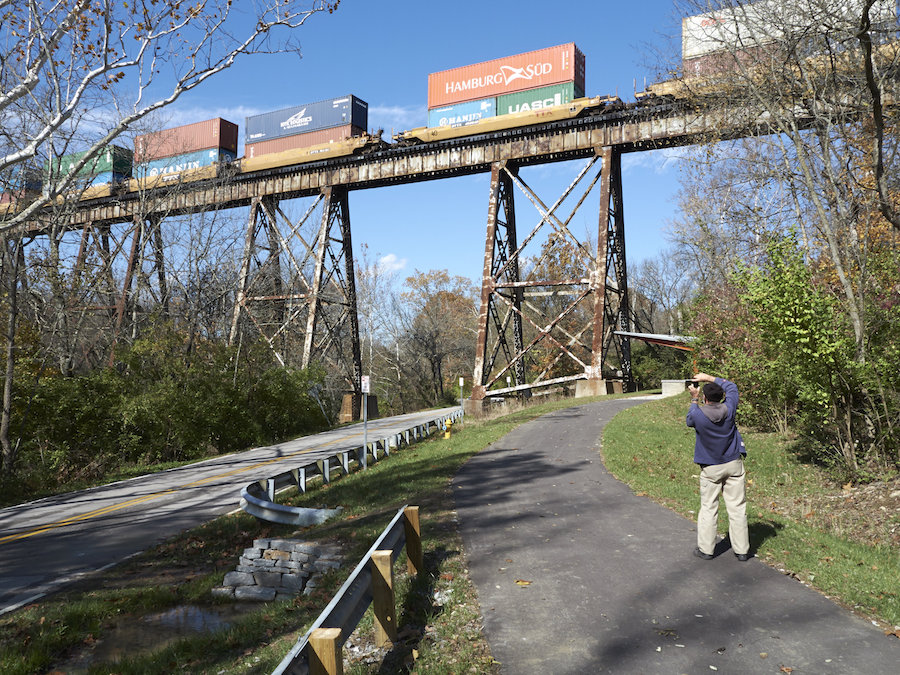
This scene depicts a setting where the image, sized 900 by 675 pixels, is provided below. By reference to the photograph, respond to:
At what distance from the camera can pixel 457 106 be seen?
95.2 ft

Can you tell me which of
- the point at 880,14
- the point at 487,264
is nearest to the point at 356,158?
the point at 487,264

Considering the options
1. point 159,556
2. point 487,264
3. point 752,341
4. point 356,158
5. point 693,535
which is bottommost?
point 159,556

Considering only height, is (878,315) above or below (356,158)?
below

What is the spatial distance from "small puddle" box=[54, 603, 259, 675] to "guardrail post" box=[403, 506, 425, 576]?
6.34 feet

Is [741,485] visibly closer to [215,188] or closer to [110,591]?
[110,591]

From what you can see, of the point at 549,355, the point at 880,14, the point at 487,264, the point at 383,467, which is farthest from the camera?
the point at 549,355

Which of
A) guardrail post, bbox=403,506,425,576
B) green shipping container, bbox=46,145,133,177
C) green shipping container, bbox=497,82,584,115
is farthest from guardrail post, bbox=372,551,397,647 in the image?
green shipping container, bbox=497,82,584,115

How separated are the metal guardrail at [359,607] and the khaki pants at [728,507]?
301 centimetres

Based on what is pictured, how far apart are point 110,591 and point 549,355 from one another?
117 feet

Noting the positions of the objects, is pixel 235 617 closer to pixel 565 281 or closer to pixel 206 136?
pixel 565 281

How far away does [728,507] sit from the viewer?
6.38m

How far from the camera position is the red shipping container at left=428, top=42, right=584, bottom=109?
2648 cm

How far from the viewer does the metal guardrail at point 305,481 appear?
30.3 ft

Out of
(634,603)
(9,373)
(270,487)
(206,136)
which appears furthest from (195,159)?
(634,603)
